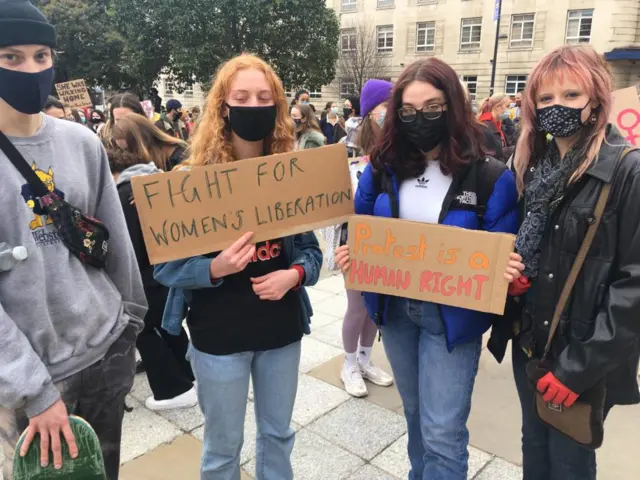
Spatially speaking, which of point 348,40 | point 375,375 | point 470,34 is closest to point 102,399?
point 375,375

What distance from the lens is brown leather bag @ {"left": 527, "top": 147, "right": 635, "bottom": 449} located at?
1728 mm

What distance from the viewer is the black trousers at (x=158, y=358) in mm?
3109

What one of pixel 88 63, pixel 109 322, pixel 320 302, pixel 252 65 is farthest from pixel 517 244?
pixel 88 63

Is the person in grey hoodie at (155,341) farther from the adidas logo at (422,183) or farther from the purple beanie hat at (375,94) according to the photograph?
the adidas logo at (422,183)

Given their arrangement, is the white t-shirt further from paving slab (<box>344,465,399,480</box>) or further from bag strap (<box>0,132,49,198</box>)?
paving slab (<box>344,465,399,480</box>)

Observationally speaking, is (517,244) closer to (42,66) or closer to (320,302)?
(42,66)

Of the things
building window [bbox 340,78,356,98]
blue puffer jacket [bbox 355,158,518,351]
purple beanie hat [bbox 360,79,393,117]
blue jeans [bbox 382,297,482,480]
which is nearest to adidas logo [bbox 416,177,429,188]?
blue puffer jacket [bbox 355,158,518,351]

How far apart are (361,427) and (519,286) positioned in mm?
1596

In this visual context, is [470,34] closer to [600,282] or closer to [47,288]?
[600,282]

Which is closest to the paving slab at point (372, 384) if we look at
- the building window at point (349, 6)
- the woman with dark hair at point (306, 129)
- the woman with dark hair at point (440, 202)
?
the woman with dark hair at point (440, 202)

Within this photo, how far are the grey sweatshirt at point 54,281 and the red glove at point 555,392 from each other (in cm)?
152

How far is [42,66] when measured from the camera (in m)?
1.62

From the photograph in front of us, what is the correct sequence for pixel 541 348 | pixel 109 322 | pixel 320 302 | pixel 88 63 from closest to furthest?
pixel 109 322
pixel 541 348
pixel 320 302
pixel 88 63

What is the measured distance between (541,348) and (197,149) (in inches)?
60.7
